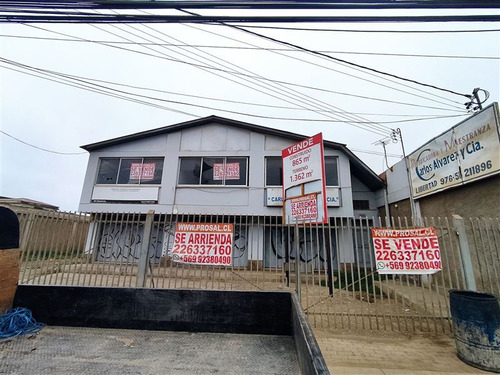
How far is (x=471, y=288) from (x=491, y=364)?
59.1 inches

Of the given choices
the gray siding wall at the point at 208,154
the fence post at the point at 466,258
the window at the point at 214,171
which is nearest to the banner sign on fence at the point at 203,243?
the fence post at the point at 466,258

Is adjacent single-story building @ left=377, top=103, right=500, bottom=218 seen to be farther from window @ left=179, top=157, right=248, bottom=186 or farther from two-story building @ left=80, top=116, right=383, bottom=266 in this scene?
window @ left=179, top=157, right=248, bottom=186

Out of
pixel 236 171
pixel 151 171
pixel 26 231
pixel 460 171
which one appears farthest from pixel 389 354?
→ pixel 151 171

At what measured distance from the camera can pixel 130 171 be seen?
12352 millimetres

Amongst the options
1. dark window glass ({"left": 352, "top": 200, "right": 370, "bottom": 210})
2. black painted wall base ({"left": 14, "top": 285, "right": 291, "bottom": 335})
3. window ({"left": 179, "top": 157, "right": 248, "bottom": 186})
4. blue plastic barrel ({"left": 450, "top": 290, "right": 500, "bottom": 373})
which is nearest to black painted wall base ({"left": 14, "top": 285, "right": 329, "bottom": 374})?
black painted wall base ({"left": 14, "top": 285, "right": 291, "bottom": 335})

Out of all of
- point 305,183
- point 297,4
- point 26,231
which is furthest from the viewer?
point 305,183

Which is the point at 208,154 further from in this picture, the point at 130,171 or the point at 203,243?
the point at 203,243

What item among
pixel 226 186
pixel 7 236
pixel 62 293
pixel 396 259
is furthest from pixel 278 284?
pixel 7 236

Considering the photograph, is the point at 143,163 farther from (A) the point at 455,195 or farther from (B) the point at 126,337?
(A) the point at 455,195

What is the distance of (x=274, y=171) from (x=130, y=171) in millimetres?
7669

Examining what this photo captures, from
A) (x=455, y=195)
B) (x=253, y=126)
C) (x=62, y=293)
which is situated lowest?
(x=62, y=293)

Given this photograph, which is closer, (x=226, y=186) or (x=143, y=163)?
(x=226, y=186)

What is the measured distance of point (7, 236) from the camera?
2.35 meters

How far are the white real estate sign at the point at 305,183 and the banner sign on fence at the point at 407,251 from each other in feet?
4.12
